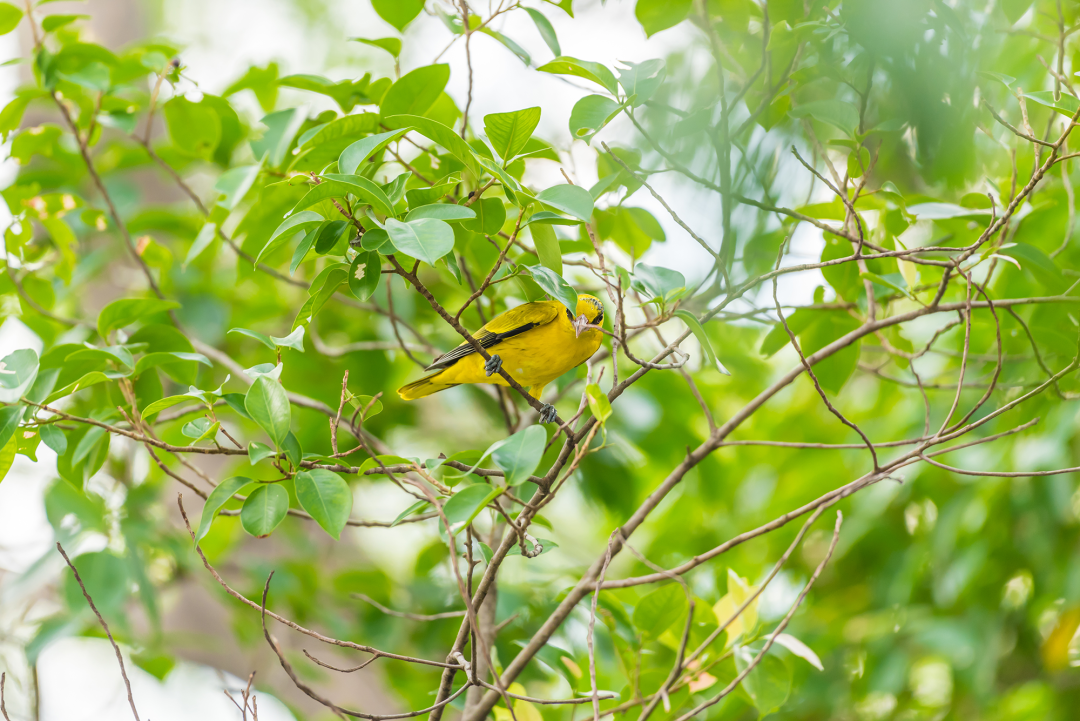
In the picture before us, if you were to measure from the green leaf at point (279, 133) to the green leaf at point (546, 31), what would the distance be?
753mm

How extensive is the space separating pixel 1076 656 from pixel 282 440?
345 centimetres

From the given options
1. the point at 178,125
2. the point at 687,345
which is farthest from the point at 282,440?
the point at 687,345

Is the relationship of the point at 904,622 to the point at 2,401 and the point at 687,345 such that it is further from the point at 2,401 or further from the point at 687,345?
the point at 2,401

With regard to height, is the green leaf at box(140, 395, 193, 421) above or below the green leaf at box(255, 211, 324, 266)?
below

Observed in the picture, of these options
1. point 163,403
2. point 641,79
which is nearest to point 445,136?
point 641,79

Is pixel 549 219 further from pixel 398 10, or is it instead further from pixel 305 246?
pixel 398 10

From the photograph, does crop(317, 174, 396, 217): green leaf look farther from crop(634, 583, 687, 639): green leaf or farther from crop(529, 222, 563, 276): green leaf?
crop(634, 583, 687, 639): green leaf

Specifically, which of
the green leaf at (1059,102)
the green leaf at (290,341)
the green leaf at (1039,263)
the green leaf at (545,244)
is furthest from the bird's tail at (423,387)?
the green leaf at (1059,102)

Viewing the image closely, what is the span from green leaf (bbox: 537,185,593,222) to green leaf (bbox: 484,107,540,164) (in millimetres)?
168

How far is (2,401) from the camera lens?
164 centimetres

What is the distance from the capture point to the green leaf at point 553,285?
4.74ft

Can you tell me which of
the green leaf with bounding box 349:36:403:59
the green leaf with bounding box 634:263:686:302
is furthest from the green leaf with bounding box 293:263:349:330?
the green leaf with bounding box 349:36:403:59

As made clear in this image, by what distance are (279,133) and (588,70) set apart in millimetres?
1116

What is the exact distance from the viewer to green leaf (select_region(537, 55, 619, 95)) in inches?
61.5
